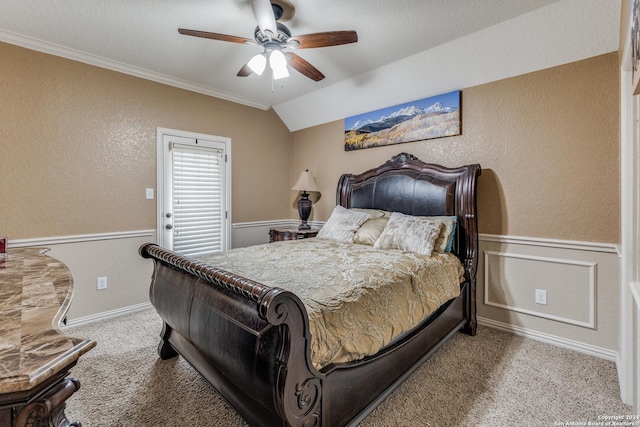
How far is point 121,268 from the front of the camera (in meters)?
3.16

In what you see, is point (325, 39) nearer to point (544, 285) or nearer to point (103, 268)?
point (544, 285)

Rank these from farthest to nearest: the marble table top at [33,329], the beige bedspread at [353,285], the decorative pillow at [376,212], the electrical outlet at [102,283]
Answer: the decorative pillow at [376,212] < the electrical outlet at [102,283] < the beige bedspread at [353,285] < the marble table top at [33,329]

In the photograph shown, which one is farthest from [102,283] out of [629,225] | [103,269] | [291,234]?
[629,225]

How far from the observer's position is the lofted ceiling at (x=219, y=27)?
2.15 m

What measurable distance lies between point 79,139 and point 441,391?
12.5 ft

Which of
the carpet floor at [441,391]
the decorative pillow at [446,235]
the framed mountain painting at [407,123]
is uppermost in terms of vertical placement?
the framed mountain painting at [407,123]

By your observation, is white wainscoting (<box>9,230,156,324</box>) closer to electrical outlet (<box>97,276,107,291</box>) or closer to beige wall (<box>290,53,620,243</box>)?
electrical outlet (<box>97,276,107,291</box>)

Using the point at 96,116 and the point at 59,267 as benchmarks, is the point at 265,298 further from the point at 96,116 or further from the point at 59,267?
the point at 96,116

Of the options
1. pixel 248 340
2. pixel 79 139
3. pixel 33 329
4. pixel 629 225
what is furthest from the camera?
pixel 79 139

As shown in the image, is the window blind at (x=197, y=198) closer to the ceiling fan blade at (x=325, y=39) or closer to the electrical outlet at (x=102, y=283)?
the electrical outlet at (x=102, y=283)

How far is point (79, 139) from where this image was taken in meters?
2.87

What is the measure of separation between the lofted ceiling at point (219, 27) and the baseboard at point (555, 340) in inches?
92.9

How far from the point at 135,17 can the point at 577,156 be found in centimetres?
373

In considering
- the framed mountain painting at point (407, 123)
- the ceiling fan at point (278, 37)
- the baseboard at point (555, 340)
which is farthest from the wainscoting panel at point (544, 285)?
the ceiling fan at point (278, 37)
